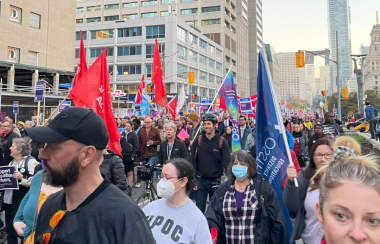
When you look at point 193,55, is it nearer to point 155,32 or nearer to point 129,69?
point 155,32

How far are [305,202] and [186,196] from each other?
4.08 feet

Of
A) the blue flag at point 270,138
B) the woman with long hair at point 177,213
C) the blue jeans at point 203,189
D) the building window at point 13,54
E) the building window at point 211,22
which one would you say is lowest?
the blue jeans at point 203,189

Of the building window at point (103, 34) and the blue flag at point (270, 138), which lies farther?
the building window at point (103, 34)

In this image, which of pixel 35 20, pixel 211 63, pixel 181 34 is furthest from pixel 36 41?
pixel 211 63

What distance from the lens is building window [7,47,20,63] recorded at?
30.6 metres

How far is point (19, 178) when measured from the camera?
456 cm

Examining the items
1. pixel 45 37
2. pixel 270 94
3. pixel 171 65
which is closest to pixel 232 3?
pixel 171 65

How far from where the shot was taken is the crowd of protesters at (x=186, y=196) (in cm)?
152

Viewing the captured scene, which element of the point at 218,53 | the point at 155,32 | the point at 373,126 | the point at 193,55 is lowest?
the point at 373,126

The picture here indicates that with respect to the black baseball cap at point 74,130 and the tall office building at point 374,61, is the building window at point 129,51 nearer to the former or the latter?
the black baseball cap at point 74,130

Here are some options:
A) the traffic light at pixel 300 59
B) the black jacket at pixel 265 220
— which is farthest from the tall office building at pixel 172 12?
the black jacket at pixel 265 220

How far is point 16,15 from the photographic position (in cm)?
3105

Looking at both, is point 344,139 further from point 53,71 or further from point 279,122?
point 53,71

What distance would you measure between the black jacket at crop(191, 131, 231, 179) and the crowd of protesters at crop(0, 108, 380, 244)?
20 mm
